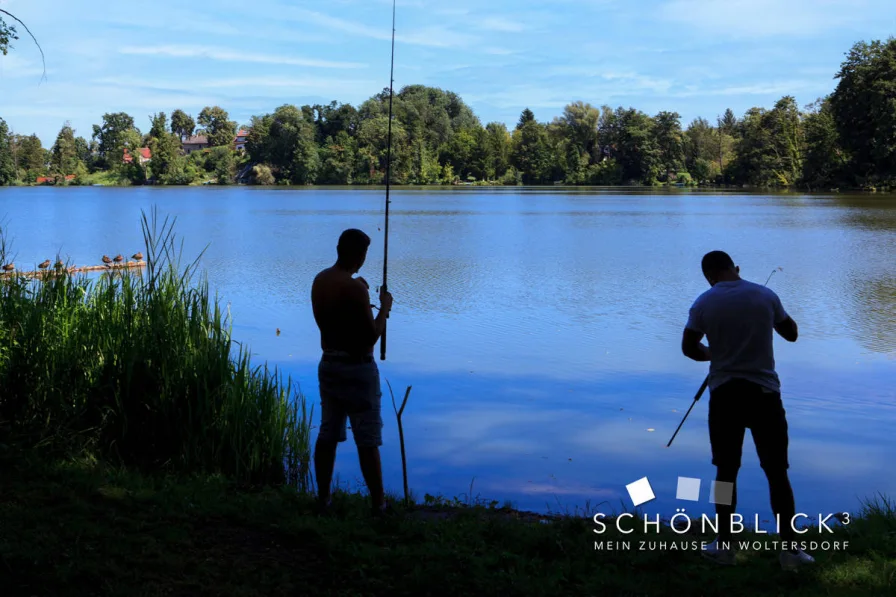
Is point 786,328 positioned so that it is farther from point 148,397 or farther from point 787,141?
point 787,141

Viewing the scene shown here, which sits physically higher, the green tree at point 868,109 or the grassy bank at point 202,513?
the green tree at point 868,109

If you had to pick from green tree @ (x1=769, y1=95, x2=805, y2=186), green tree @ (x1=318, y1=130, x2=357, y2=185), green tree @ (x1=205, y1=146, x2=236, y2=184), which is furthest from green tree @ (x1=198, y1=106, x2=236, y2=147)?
green tree @ (x1=769, y1=95, x2=805, y2=186)

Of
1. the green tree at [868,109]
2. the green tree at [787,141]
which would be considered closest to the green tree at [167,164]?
the green tree at [787,141]

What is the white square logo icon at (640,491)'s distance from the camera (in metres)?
5.71

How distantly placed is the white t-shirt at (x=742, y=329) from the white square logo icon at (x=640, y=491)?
1954 millimetres

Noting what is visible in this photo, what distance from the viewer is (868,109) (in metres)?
66.6

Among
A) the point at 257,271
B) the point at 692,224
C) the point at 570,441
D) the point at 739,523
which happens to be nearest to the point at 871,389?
the point at 570,441

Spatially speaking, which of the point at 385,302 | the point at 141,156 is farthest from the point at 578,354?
the point at 141,156

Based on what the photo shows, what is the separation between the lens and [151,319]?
236 inches

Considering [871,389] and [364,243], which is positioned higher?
[364,243]

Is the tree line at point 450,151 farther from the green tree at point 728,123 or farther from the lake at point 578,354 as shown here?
the lake at point 578,354

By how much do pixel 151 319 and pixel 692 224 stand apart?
31.7 metres

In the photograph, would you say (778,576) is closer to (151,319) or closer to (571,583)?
(571,583)

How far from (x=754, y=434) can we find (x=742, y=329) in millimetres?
499
